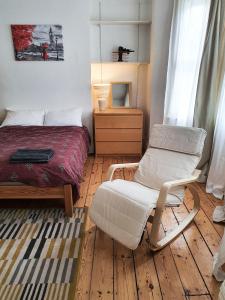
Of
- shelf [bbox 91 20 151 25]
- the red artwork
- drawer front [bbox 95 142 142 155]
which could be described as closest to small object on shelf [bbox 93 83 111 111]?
drawer front [bbox 95 142 142 155]

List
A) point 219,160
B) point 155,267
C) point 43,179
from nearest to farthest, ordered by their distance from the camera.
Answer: point 155,267
point 43,179
point 219,160

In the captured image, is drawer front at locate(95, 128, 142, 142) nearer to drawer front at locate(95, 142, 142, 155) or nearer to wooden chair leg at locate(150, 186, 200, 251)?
drawer front at locate(95, 142, 142, 155)

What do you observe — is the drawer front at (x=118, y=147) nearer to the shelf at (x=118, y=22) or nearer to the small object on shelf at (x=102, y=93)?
the small object on shelf at (x=102, y=93)

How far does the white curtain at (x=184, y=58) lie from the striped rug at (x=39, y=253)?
1.86 meters

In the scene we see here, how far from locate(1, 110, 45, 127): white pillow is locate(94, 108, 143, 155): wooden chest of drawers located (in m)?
0.89

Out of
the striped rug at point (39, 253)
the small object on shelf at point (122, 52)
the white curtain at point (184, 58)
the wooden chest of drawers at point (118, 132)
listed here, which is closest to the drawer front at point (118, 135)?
the wooden chest of drawers at point (118, 132)

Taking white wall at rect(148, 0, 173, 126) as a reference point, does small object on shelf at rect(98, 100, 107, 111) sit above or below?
below

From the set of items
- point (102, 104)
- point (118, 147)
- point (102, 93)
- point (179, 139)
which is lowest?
point (118, 147)

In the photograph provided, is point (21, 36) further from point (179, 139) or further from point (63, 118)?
point (179, 139)

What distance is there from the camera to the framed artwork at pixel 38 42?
3.30 meters

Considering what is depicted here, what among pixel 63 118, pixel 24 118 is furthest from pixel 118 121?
pixel 24 118

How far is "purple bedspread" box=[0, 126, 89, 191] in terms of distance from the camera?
201 cm

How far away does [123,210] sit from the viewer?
1.61 metres

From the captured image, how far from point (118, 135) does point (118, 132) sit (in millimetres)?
50
